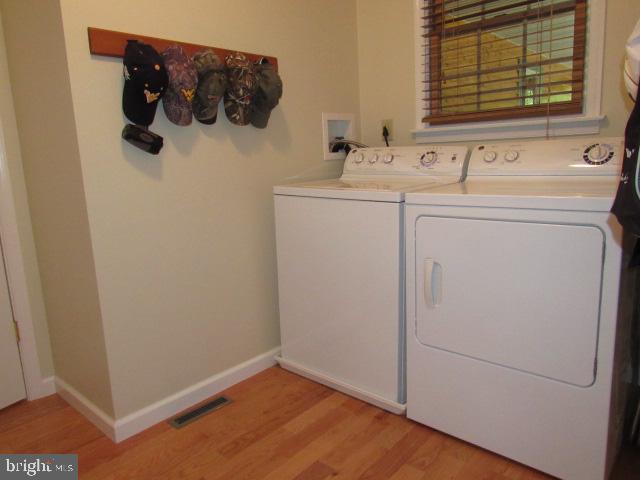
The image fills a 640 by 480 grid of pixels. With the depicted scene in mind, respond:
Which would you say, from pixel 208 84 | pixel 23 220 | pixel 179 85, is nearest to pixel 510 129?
pixel 208 84

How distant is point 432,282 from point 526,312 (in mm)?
327

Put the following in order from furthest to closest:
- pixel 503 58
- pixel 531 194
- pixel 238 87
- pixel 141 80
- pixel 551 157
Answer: pixel 503 58
pixel 238 87
pixel 551 157
pixel 141 80
pixel 531 194

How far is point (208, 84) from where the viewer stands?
5.91ft

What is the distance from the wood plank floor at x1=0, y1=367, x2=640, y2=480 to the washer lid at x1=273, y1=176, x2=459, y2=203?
891 mm

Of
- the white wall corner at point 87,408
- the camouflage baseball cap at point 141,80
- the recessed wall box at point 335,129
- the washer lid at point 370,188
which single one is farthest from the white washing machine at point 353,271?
the white wall corner at point 87,408

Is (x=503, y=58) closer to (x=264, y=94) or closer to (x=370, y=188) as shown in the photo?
(x=370, y=188)

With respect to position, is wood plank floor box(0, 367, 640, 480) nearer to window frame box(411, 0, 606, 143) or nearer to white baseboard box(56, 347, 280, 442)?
white baseboard box(56, 347, 280, 442)

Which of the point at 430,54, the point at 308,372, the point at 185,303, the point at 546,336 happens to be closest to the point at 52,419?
the point at 185,303

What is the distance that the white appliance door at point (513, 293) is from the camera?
135 centimetres

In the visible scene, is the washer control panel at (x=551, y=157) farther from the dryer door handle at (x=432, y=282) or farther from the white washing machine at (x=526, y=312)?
the dryer door handle at (x=432, y=282)

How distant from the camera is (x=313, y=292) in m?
2.08

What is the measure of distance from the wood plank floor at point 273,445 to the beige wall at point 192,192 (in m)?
0.21

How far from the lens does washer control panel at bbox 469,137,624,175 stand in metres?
1.69

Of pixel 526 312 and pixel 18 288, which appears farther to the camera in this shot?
pixel 18 288
